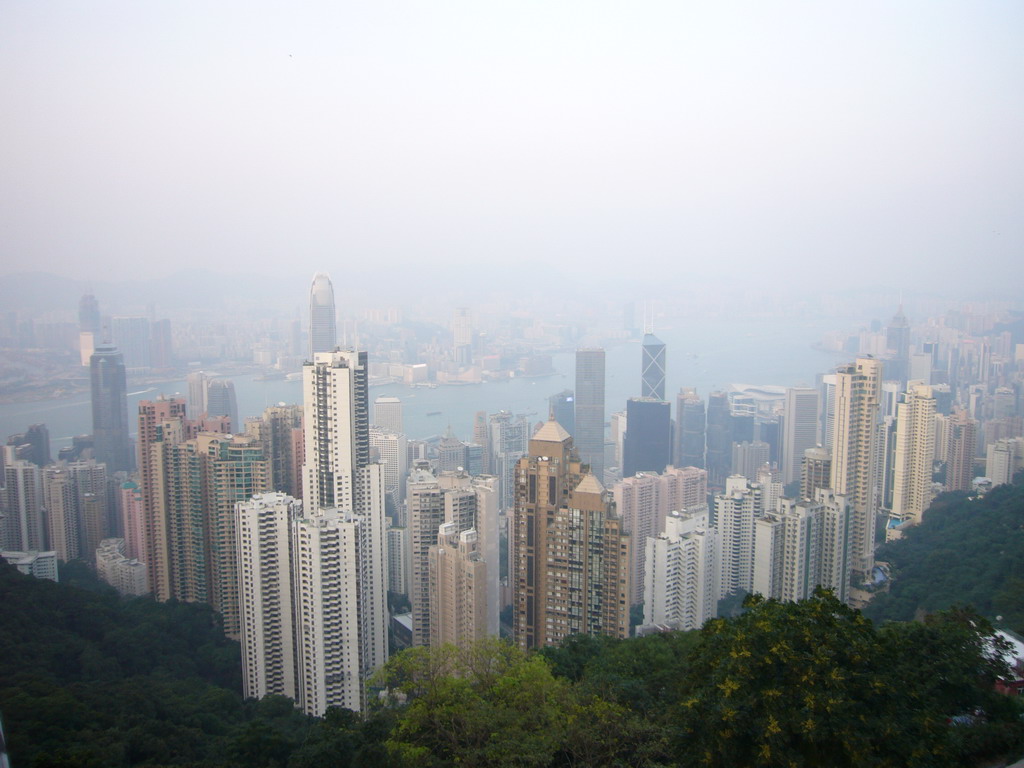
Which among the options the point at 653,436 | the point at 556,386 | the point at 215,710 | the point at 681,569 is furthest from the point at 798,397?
the point at 215,710

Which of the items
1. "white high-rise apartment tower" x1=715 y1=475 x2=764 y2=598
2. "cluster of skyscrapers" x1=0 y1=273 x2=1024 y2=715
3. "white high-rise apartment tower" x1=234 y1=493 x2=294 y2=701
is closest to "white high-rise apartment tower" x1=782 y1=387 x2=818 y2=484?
"cluster of skyscrapers" x1=0 y1=273 x2=1024 y2=715

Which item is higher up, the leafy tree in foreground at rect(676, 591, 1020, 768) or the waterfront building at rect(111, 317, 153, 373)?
the waterfront building at rect(111, 317, 153, 373)

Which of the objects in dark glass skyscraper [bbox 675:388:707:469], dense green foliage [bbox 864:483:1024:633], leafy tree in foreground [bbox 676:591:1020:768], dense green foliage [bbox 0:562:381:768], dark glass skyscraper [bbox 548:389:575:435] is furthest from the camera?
dark glass skyscraper [bbox 675:388:707:469]

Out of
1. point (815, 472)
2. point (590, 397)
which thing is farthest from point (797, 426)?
point (590, 397)

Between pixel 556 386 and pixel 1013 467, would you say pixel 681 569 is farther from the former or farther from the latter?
pixel 1013 467

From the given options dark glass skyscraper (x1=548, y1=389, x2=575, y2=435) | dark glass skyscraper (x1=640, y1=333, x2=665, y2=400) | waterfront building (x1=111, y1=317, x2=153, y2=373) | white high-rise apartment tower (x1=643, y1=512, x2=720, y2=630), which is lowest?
white high-rise apartment tower (x1=643, y1=512, x2=720, y2=630)

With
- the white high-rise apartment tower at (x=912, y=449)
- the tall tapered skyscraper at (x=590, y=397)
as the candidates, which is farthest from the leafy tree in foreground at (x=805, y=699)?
the tall tapered skyscraper at (x=590, y=397)

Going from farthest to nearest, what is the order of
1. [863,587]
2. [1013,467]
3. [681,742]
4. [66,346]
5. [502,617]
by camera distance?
[1013,467] < [863,587] < [66,346] < [502,617] < [681,742]

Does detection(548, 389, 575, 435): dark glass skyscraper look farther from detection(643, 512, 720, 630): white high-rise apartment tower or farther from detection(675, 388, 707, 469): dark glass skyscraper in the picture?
detection(643, 512, 720, 630): white high-rise apartment tower
